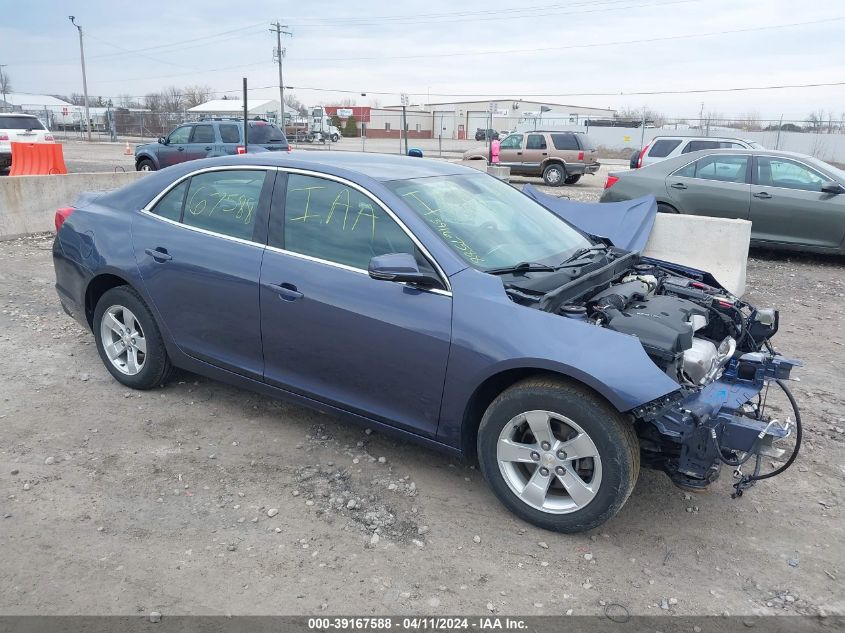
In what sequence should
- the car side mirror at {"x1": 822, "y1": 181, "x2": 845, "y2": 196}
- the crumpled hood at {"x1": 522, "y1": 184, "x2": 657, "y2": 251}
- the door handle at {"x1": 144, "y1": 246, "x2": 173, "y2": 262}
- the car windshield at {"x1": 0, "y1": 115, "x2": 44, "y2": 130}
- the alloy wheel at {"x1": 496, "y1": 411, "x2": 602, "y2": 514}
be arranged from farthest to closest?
the car windshield at {"x1": 0, "y1": 115, "x2": 44, "y2": 130} < the car side mirror at {"x1": 822, "y1": 181, "x2": 845, "y2": 196} < the crumpled hood at {"x1": 522, "y1": 184, "x2": 657, "y2": 251} < the door handle at {"x1": 144, "y1": 246, "x2": 173, "y2": 262} < the alloy wheel at {"x1": 496, "y1": 411, "x2": 602, "y2": 514}

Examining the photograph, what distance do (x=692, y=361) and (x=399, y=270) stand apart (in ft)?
4.84

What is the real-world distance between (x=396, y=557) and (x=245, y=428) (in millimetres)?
1628

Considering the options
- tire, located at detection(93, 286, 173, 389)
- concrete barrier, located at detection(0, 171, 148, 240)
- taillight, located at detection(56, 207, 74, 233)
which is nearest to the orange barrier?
concrete barrier, located at detection(0, 171, 148, 240)

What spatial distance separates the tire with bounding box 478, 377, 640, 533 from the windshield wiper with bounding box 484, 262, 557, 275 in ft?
A: 2.07

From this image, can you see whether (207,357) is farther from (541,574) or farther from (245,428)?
(541,574)

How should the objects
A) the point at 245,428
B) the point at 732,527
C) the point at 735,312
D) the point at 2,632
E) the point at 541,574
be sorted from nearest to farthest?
the point at 2,632
the point at 541,574
the point at 732,527
the point at 735,312
the point at 245,428

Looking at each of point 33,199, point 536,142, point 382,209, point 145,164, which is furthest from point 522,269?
point 536,142

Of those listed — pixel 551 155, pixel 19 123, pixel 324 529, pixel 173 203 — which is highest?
pixel 19 123

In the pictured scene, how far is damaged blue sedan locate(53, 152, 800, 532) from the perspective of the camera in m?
3.05

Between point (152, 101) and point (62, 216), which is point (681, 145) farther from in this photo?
point (152, 101)

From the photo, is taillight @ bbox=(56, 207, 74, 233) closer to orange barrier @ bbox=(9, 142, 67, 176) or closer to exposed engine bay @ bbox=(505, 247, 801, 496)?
exposed engine bay @ bbox=(505, 247, 801, 496)

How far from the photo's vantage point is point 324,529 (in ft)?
10.7

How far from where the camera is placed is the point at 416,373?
3414 mm

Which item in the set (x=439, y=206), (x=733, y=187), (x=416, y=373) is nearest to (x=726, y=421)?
(x=416, y=373)
